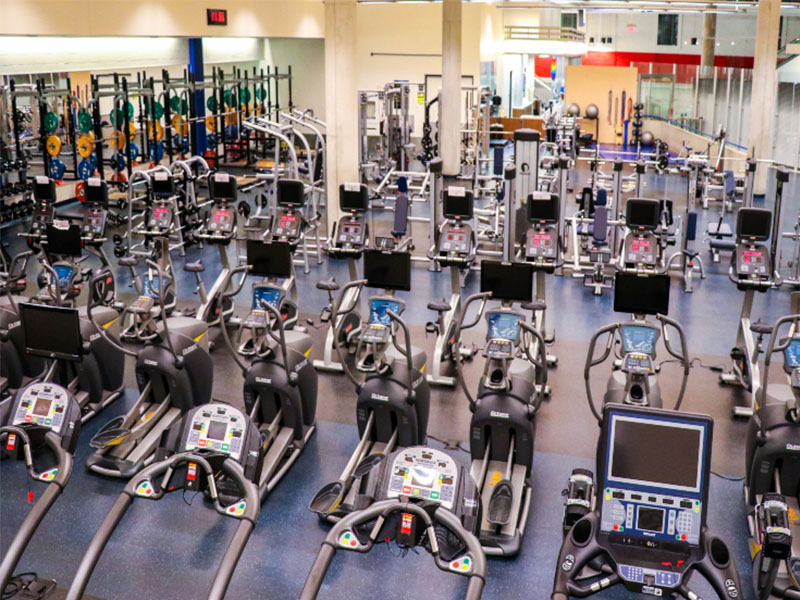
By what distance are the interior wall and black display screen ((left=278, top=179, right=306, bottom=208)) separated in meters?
17.0

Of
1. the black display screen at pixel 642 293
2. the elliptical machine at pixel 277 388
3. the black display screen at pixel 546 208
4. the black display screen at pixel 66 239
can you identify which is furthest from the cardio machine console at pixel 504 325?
the black display screen at pixel 66 239

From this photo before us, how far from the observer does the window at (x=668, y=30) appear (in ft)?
105

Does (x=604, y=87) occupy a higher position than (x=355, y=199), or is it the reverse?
(x=604, y=87)

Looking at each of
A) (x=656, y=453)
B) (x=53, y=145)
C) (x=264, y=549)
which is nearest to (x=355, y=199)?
(x=264, y=549)

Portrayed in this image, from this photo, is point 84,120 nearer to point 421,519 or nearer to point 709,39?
point 421,519

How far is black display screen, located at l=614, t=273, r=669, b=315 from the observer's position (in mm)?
6926

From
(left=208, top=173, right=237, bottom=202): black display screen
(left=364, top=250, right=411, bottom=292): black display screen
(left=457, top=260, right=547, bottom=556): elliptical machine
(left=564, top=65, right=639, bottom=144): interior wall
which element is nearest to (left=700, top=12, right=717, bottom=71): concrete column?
(left=564, top=65, right=639, bottom=144): interior wall

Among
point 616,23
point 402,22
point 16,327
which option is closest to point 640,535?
point 16,327

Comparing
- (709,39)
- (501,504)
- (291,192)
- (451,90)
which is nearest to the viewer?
(501,504)

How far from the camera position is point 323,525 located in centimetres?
598

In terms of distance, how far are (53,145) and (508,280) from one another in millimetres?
8999

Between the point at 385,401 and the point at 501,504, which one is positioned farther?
the point at 385,401

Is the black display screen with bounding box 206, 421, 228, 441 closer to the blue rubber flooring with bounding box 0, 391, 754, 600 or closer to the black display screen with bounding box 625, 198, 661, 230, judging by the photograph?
the blue rubber flooring with bounding box 0, 391, 754, 600

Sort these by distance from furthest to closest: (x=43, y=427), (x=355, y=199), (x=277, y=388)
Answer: (x=355, y=199)
(x=277, y=388)
(x=43, y=427)
